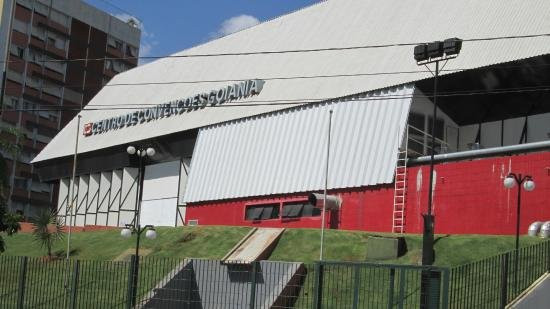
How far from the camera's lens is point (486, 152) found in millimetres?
29375

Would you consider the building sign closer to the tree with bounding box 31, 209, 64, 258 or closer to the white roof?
the white roof

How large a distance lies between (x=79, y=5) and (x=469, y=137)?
74.2 metres

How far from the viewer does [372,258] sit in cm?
2605

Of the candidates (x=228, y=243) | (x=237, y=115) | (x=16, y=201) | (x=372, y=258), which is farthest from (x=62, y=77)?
(x=372, y=258)

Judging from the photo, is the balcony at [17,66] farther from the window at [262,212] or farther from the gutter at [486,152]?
the gutter at [486,152]

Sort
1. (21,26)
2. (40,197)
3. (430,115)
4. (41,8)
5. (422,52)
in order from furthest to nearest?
(41,8), (40,197), (21,26), (430,115), (422,52)

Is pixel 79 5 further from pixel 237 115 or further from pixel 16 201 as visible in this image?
pixel 237 115

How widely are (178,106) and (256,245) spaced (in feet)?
64.4

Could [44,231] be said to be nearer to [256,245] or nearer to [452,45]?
[256,245]

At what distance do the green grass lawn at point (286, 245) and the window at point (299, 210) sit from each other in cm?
330

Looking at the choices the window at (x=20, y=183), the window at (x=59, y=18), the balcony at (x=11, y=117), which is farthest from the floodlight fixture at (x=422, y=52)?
the window at (x=59, y=18)

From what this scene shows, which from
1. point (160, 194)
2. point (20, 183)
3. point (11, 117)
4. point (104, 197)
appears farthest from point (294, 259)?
point (11, 117)

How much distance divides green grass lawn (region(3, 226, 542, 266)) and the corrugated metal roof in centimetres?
428

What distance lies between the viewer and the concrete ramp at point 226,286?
67.8 ft
